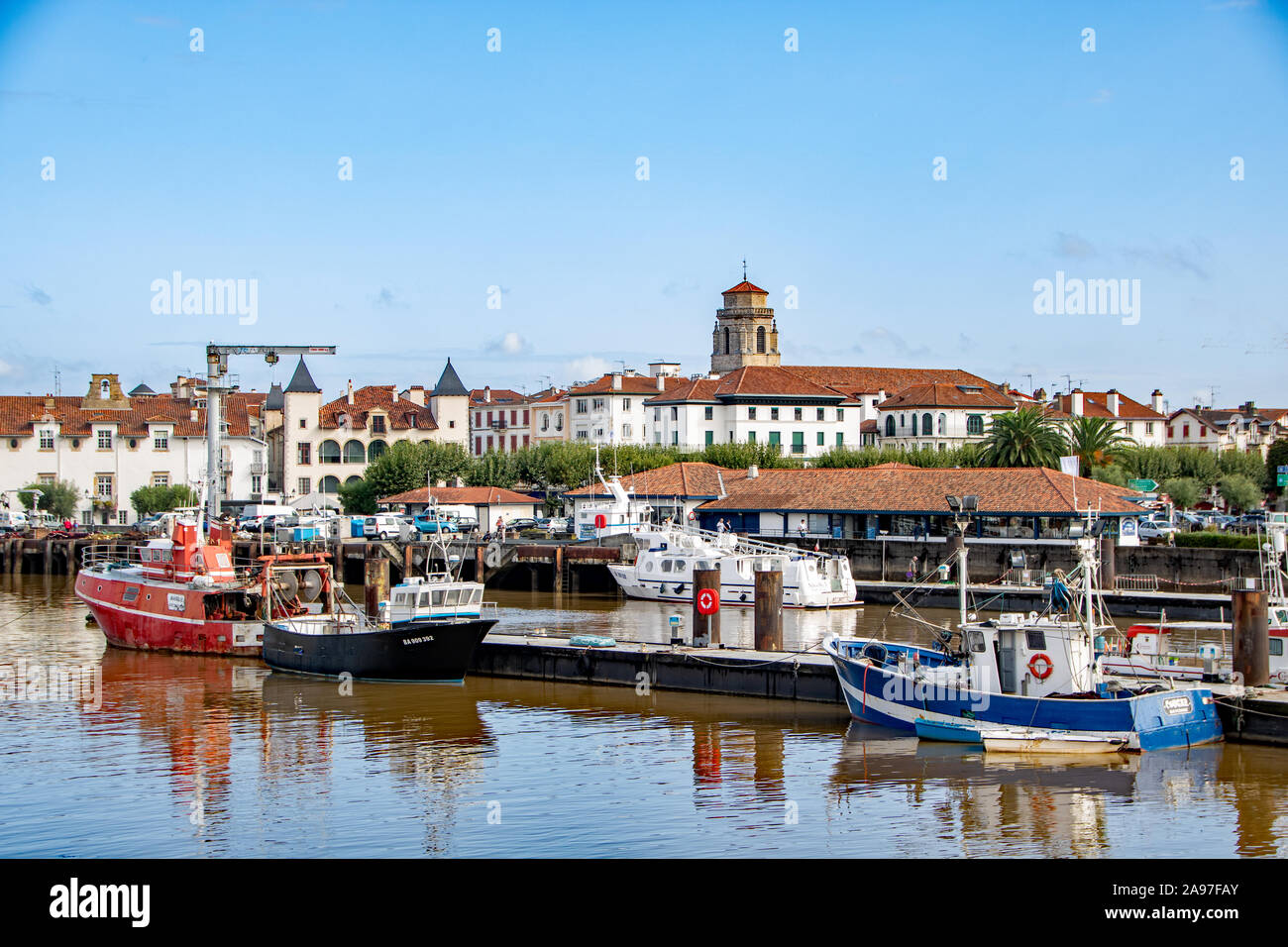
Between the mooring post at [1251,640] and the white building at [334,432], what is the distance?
8428 centimetres

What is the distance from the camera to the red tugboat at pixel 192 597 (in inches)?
1791

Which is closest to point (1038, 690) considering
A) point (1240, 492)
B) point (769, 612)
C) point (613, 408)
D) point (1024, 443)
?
point (769, 612)

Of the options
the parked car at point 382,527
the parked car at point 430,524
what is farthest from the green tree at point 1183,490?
the parked car at point 382,527

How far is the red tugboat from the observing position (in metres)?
45.5

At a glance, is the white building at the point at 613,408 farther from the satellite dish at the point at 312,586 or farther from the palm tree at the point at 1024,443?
the satellite dish at the point at 312,586

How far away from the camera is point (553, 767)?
2858cm

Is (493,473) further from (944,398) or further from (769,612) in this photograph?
(769,612)

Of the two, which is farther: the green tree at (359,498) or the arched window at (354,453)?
the arched window at (354,453)

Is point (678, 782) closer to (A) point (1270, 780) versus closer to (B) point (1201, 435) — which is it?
(A) point (1270, 780)

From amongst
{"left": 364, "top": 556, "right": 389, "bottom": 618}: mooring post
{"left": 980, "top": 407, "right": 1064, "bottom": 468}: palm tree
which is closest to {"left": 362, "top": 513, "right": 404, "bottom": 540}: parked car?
{"left": 364, "top": 556, "right": 389, "bottom": 618}: mooring post
